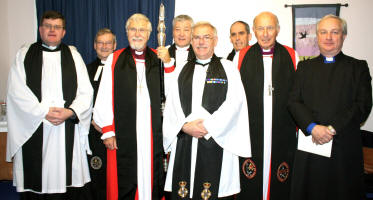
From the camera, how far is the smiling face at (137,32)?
3.11 metres

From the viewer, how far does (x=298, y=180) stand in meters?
2.96

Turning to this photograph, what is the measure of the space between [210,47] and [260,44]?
0.78 meters

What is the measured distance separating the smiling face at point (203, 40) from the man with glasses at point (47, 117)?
142 centimetres

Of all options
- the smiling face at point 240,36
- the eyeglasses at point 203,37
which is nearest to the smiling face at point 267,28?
the eyeglasses at point 203,37

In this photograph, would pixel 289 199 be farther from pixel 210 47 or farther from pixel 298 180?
pixel 210 47

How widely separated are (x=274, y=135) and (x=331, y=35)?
1.19 metres

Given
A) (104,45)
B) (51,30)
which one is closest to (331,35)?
(104,45)

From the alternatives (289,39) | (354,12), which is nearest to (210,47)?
(289,39)

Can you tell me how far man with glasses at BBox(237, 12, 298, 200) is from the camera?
319 centimetres

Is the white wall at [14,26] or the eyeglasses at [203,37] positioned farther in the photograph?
the white wall at [14,26]

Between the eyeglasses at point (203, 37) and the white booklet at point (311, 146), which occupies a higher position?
the eyeglasses at point (203, 37)

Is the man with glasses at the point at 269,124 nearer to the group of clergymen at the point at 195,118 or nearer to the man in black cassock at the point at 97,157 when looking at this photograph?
the group of clergymen at the point at 195,118

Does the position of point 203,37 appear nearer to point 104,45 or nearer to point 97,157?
point 104,45

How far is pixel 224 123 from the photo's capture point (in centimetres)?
273
